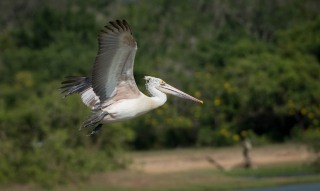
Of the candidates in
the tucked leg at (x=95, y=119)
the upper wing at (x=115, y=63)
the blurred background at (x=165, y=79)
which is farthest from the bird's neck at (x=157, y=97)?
the blurred background at (x=165, y=79)

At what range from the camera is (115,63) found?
9156 mm

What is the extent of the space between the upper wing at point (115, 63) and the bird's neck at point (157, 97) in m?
0.21

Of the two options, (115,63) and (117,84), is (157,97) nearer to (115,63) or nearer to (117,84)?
(117,84)

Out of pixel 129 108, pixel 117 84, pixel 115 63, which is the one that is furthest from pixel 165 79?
pixel 115 63

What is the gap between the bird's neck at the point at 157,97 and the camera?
9.44m

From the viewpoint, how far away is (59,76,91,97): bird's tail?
10.5 metres

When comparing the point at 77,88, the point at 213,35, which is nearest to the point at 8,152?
the point at 77,88

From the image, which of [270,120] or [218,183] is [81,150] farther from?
[270,120]

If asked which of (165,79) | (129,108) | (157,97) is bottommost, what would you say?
(129,108)

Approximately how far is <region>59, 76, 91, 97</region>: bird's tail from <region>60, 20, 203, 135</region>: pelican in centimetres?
72

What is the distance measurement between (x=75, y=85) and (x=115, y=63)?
1567 millimetres

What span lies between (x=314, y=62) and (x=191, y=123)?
14.9ft

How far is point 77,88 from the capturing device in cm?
1055

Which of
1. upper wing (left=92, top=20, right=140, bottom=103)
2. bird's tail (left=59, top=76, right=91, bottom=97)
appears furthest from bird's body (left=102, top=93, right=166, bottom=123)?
bird's tail (left=59, top=76, right=91, bottom=97)
